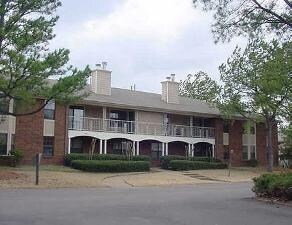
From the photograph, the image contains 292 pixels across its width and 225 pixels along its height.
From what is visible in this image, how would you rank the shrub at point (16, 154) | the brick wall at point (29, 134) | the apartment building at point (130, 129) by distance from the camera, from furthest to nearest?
the apartment building at point (130, 129) < the brick wall at point (29, 134) < the shrub at point (16, 154)

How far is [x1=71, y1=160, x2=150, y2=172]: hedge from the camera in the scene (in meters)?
32.7

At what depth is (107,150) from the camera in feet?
133

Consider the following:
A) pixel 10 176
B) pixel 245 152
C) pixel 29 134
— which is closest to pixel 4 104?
pixel 10 176

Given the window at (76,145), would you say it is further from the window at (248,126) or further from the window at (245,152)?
the window at (245,152)

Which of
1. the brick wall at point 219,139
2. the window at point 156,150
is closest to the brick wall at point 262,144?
the brick wall at point 219,139

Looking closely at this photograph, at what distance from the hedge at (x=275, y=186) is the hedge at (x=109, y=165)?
1654cm

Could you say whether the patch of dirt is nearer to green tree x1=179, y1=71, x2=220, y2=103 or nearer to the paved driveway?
the paved driveway

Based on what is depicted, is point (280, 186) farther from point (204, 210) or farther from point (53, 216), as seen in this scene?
point (53, 216)

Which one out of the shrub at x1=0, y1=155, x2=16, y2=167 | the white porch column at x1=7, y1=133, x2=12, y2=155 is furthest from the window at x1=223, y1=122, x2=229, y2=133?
the shrub at x1=0, y1=155, x2=16, y2=167

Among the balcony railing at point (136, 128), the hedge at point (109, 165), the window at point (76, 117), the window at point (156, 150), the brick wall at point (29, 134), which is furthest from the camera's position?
the window at point (156, 150)

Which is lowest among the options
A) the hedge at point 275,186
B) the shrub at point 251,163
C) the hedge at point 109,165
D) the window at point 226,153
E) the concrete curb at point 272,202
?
the concrete curb at point 272,202

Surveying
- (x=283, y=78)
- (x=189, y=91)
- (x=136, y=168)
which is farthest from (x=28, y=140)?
(x=189, y=91)

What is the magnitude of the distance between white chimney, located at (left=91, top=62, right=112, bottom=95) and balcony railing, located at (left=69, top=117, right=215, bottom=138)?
2947 mm

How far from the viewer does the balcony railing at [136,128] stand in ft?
123
